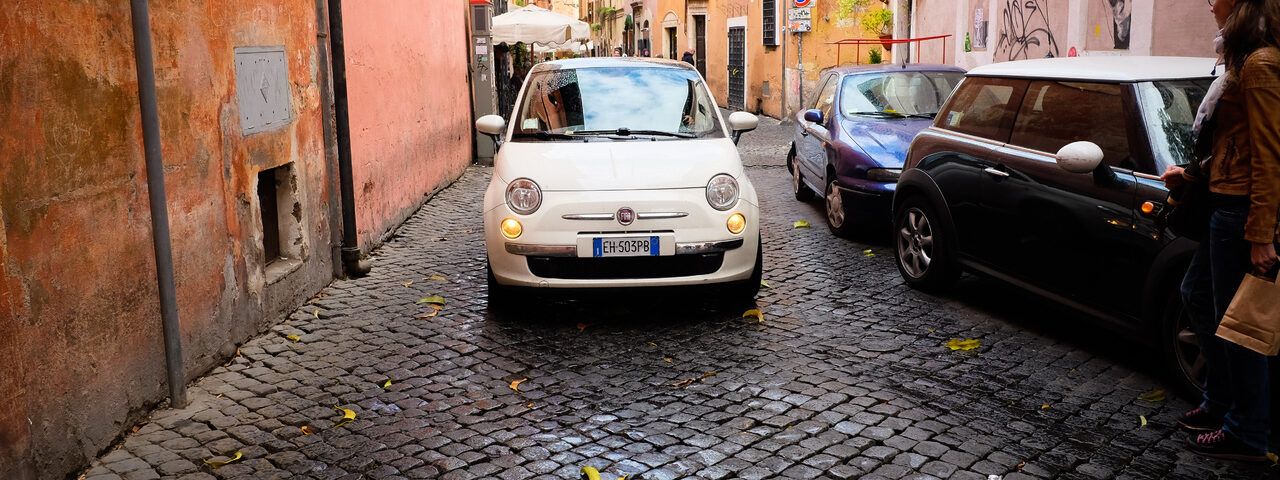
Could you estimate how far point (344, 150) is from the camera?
7.69m

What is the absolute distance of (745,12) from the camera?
93.0ft

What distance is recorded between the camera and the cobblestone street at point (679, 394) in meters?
4.11

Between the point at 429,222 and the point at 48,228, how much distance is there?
6562mm

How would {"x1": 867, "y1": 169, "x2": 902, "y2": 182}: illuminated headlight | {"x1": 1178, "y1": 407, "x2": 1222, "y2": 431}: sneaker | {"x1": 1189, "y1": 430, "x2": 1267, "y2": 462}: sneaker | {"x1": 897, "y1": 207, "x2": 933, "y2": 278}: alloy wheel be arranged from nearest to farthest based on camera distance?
{"x1": 1189, "y1": 430, "x2": 1267, "y2": 462}: sneaker
{"x1": 1178, "y1": 407, "x2": 1222, "y2": 431}: sneaker
{"x1": 897, "y1": 207, "x2": 933, "y2": 278}: alloy wheel
{"x1": 867, "y1": 169, "x2": 902, "y2": 182}: illuminated headlight

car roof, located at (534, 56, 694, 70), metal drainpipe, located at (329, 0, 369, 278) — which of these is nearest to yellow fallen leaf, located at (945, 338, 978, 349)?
car roof, located at (534, 56, 694, 70)

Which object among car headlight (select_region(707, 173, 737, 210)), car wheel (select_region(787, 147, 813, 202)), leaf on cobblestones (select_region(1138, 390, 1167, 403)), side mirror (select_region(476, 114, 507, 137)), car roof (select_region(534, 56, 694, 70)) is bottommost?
leaf on cobblestones (select_region(1138, 390, 1167, 403))

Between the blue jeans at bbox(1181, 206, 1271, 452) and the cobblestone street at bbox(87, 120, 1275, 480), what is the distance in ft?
0.63

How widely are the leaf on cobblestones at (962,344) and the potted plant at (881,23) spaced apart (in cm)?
1305

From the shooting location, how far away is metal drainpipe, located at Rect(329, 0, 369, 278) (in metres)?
7.65

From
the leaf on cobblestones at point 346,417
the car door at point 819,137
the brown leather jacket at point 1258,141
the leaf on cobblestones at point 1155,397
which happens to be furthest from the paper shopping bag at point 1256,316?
the car door at point 819,137

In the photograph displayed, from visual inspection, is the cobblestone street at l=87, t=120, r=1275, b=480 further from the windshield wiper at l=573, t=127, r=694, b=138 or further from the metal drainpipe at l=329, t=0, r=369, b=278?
the windshield wiper at l=573, t=127, r=694, b=138

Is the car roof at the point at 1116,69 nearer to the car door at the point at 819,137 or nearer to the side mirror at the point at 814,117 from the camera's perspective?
the car door at the point at 819,137

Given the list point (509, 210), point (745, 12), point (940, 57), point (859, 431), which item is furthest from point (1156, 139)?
point (745, 12)

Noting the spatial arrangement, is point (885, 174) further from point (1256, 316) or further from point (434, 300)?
point (1256, 316)
